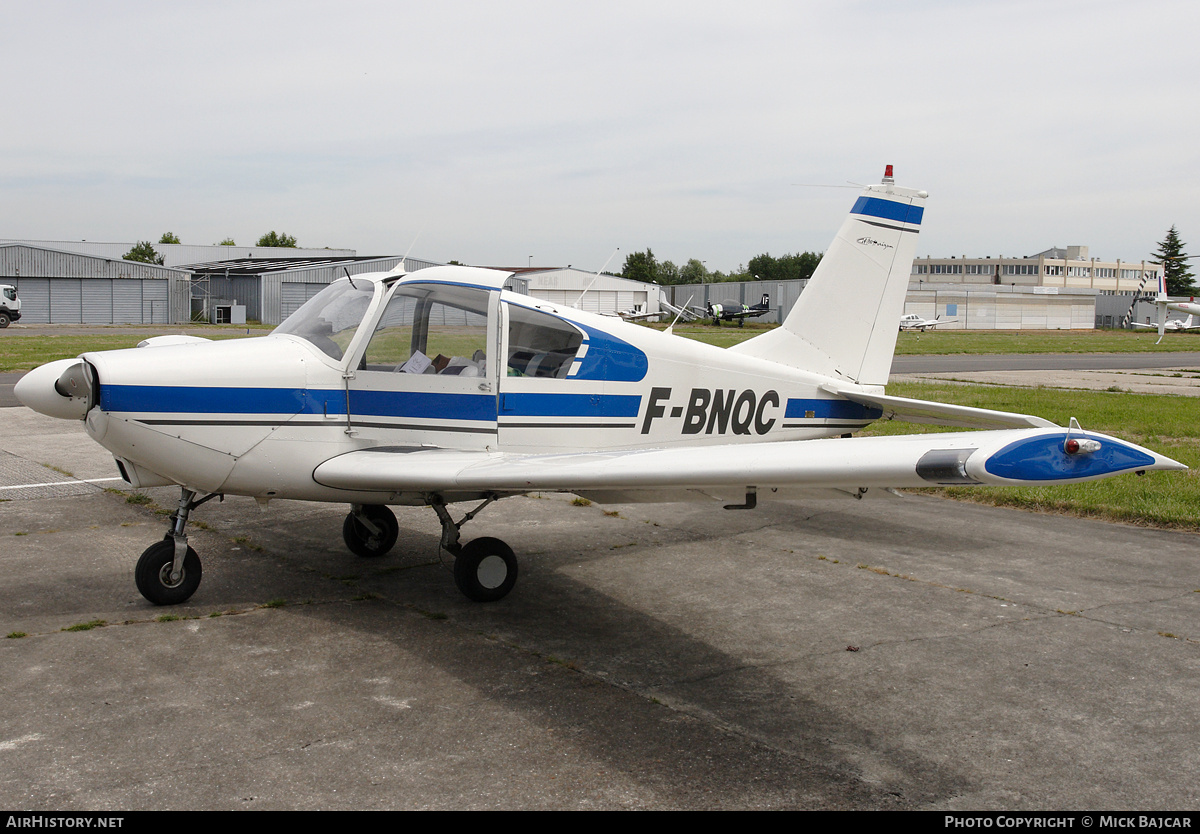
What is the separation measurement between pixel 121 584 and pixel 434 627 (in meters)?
2.32

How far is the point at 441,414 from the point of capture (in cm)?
604

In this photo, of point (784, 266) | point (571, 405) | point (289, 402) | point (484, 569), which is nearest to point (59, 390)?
point (289, 402)

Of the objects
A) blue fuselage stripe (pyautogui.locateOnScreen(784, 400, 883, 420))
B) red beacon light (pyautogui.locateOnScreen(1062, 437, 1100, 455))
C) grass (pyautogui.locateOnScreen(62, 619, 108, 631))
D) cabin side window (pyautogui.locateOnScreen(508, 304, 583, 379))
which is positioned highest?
cabin side window (pyautogui.locateOnScreen(508, 304, 583, 379))

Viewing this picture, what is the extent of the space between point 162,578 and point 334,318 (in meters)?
1.93

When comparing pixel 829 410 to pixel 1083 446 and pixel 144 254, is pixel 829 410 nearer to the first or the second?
pixel 1083 446

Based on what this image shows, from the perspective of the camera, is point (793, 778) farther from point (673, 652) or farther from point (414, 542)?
point (414, 542)

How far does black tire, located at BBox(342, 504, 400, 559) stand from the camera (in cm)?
707

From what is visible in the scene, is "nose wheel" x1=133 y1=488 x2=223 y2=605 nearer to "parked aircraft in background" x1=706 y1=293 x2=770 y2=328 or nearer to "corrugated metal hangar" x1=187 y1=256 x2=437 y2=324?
"corrugated metal hangar" x1=187 y1=256 x2=437 y2=324

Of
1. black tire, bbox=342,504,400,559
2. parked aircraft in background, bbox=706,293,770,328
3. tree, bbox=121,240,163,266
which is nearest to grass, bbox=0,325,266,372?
black tire, bbox=342,504,400,559

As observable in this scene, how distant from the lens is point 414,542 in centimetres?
762

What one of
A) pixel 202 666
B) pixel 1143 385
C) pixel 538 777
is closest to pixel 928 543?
pixel 538 777

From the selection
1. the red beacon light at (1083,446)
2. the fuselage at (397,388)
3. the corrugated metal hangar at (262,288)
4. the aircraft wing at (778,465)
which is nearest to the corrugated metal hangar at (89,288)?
the corrugated metal hangar at (262,288)

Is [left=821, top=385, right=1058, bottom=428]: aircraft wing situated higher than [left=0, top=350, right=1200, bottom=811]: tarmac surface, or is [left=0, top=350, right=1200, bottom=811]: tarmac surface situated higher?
[left=821, top=385, right=1058, bottom=428]: aircraft wing

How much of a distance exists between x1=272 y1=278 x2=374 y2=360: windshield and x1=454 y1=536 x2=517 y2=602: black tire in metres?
1.51
